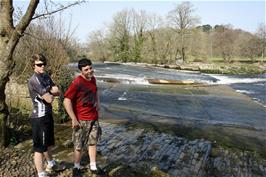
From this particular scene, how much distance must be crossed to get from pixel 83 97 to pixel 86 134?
0.66m

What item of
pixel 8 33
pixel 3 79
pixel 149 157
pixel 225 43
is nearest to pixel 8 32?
pixel 8 33

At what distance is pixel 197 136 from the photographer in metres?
11.1

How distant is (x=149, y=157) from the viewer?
26.8 feet

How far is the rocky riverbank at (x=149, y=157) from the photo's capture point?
6.38 metres

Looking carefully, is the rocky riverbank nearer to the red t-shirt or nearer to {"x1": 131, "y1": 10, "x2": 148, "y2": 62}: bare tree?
the red t-shirt

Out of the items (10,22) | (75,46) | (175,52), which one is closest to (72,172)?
(10,22)

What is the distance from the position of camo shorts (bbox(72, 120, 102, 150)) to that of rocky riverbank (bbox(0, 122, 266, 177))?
1.73 feet

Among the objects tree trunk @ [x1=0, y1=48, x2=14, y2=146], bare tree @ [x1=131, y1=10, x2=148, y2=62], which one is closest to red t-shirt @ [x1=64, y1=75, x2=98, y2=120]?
tree trunk @ [x1=0, y1=48, x2=14, y2=146]

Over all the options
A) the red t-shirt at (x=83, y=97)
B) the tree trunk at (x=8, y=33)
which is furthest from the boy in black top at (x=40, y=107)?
the tree trunk at (x=8, y=33)

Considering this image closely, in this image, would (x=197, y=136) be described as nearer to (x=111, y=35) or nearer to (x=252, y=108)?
(x=252, y=108)

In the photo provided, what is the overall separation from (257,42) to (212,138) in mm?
69237

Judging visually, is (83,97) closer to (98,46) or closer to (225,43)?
(98,46)

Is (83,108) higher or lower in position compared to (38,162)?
higher

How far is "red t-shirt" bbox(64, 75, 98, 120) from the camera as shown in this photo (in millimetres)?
5555
